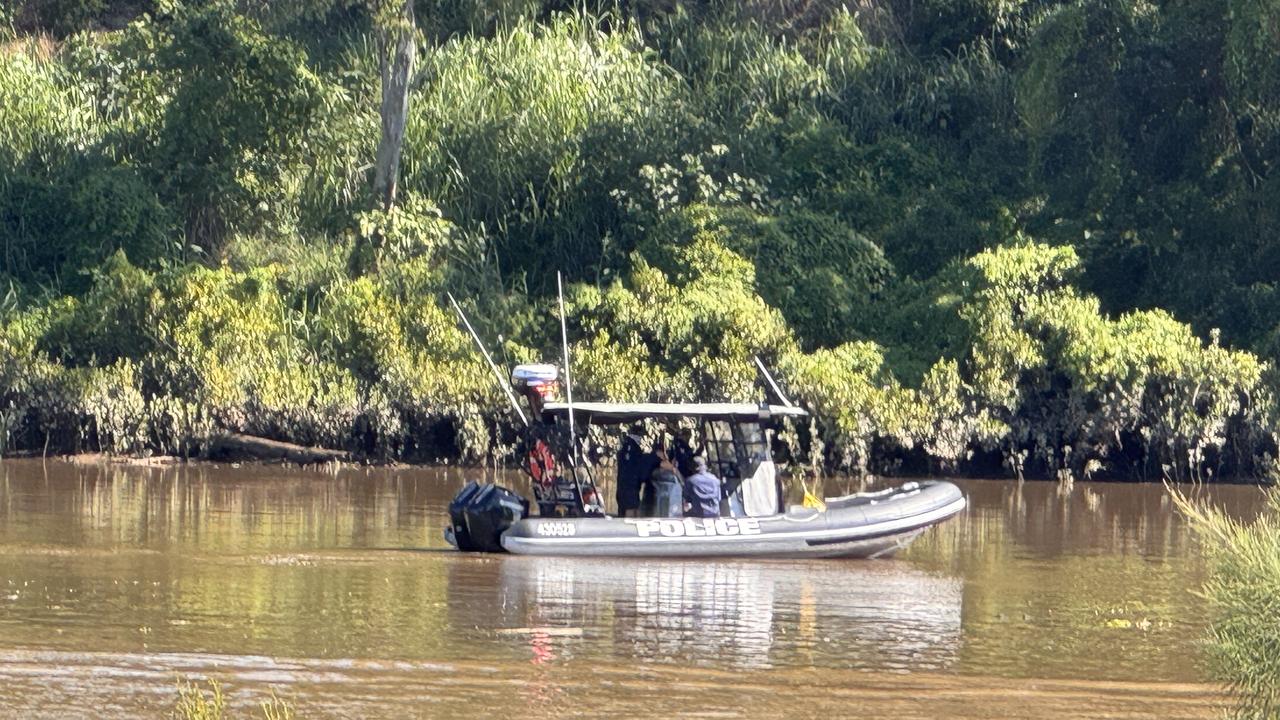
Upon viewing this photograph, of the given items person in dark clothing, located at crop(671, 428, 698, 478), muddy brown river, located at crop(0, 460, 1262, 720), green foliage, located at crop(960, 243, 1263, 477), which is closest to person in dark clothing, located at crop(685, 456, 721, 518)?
person in dark clothing, located at crop(671, 428, 698, 478)

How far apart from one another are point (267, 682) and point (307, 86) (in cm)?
1770

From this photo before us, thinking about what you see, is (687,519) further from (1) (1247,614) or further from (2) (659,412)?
(1) (1247,614)

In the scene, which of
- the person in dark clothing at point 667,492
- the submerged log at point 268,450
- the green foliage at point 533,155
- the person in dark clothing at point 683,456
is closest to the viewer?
the person in dark clothing at point 667,492

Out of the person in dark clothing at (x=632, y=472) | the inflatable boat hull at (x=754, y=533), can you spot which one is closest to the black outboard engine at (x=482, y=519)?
the inflatable boat hull at (x=754, y=533)

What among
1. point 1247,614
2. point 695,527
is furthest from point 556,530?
point 1247,614

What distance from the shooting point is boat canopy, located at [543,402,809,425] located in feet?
49.9

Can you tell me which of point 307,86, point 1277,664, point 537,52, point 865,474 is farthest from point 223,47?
point 1277,664

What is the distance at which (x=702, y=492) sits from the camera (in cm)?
1534

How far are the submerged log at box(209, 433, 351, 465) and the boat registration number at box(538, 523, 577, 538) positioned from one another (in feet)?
26.1

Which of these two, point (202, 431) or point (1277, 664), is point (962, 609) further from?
point (202, 431)

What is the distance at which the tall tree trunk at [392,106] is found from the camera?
85.2 ft

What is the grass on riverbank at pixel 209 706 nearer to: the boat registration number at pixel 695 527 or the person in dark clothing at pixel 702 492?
the boat registration number at pixel 695 527

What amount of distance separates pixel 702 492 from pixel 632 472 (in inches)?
24.9

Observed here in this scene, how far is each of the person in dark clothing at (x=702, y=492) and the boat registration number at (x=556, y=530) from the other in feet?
3.23
